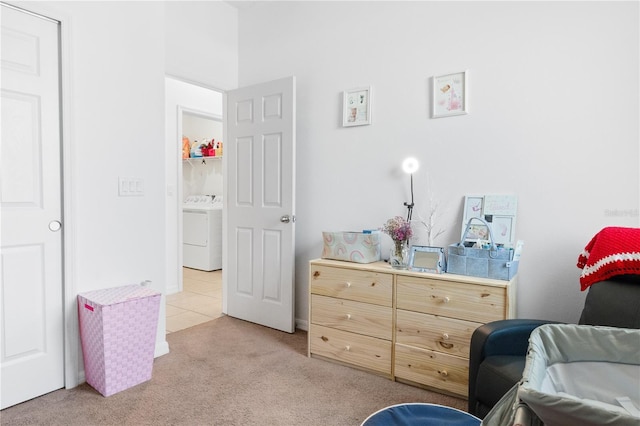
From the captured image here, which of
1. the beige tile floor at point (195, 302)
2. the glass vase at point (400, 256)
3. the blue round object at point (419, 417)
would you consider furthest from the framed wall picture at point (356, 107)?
the beige tile floor at point (195, 302)

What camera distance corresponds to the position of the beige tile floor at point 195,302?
10.9 ft

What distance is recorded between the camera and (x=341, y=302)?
2.47 meters

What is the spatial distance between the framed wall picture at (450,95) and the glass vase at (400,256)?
2.88 ft

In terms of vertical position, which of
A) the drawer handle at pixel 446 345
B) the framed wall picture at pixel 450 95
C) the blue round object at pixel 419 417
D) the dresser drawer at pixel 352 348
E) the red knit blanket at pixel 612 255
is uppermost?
the framed wall picture at pixel 450 95

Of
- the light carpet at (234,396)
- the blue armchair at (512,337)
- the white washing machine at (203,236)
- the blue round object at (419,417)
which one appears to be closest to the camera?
the blue round object at (419,417)

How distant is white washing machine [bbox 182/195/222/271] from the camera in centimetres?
520

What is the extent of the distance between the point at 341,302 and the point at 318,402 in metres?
0.63

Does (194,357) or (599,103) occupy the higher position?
(599,103)

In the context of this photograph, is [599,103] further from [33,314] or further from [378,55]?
[33,314]

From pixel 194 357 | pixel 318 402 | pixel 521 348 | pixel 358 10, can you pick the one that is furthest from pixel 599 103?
pixel 194 357

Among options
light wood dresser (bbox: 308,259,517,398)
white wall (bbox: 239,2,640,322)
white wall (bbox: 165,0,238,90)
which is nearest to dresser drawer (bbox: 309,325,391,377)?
light wood dresser (bbox: 308,259,517,398)

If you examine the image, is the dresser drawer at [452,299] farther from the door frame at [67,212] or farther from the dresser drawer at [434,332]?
the door frame at [67,212]

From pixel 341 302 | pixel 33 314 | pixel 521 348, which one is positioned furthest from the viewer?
pixel 341 302

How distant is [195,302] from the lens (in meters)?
3.88
